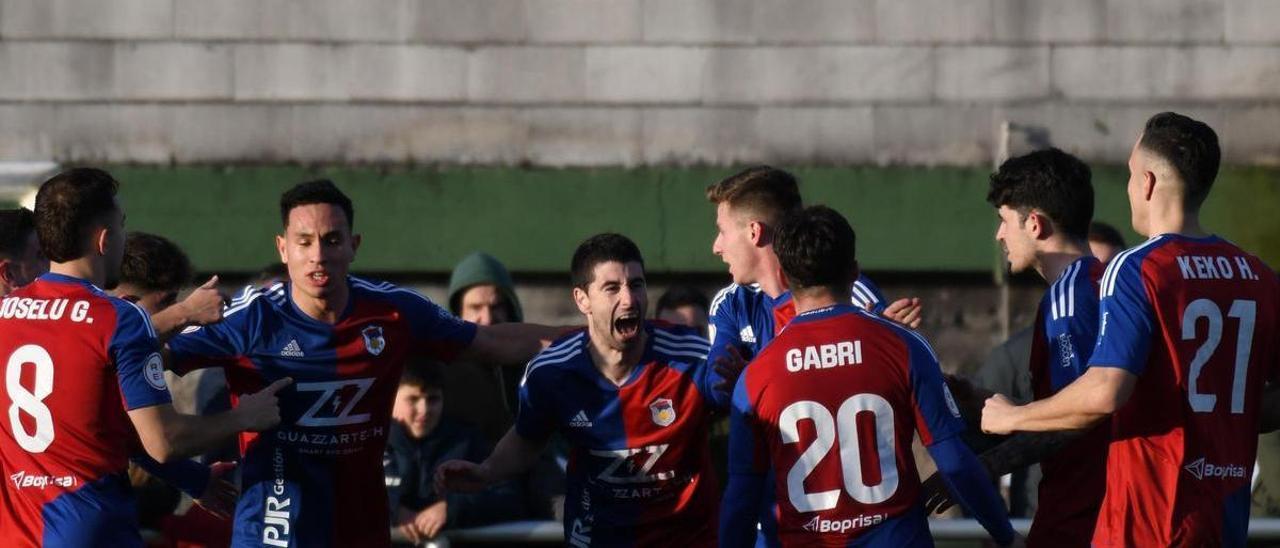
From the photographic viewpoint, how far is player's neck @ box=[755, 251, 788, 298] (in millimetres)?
6966

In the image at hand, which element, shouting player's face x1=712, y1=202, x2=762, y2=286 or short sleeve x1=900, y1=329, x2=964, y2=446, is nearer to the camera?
short sleeve x1=900, y1=329, x2=964, y2=446

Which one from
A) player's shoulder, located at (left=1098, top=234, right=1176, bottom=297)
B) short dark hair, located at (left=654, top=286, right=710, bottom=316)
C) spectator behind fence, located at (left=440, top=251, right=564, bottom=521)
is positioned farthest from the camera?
short dark hair, located at (left=654, top=286, right=710, bottom=316)

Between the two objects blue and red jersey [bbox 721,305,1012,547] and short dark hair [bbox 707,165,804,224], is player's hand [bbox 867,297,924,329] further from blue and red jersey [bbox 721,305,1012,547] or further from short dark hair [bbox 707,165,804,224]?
short dark hair [bbox 707,165,804,224]

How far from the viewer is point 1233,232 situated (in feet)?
34.7

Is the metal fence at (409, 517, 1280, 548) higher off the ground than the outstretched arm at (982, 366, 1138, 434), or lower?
lower

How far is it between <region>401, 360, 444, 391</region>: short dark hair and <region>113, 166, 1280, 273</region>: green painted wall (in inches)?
95.3

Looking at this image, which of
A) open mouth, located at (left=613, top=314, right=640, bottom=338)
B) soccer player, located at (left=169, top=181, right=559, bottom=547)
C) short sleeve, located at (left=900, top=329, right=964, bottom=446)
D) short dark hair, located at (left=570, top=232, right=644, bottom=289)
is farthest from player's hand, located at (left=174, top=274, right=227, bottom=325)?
short sleeve, located at (left=900, top=329, right=964, bottom=446)

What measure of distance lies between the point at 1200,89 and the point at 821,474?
583 cm

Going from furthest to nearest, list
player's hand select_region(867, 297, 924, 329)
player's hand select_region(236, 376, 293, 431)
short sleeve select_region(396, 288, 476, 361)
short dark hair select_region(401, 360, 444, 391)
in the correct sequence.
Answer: short dark hair select_region(401, 360, 444, 391) < short sleeve select_region(396, 288, 476, 361) < player's hand select_region(236, 376, 293, 431) < player's hand select_region(867, 297, 924, 329)

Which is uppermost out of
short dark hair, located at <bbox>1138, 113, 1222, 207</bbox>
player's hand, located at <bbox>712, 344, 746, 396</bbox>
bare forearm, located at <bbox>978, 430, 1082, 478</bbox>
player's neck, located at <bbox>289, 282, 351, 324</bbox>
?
short dark hair, located at <bbox>1138, 113, 1222, 207</bbox>

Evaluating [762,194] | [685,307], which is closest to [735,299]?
[762,194]

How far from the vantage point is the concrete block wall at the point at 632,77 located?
10602 millimetres

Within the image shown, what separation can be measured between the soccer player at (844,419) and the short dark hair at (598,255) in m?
1.09

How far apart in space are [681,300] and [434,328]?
89.4 inches
